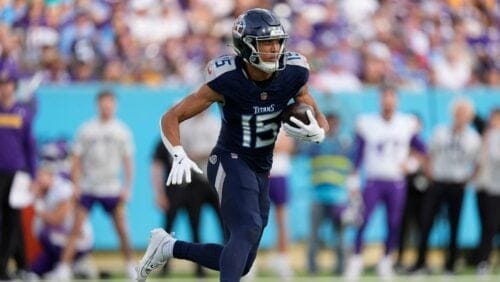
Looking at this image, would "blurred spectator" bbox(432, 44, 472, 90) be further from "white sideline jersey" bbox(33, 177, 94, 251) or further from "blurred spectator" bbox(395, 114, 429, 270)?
"white sideline jersey" bbox(33, 177, 94, 251)

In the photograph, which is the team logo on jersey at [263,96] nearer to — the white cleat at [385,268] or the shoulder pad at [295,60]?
the shoulder pad at [295,60]

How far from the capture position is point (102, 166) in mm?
12297

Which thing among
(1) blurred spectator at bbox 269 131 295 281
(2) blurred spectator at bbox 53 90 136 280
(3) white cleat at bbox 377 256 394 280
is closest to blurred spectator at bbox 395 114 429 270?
(3) white cleat at bbox 377 256 394 280

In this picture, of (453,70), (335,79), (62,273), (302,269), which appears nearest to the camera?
(62,273)

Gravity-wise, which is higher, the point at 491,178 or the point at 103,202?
the point at 103,202

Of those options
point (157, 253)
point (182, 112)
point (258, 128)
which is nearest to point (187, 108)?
point (182, 112)

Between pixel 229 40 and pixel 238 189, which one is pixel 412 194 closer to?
pixel 229 40

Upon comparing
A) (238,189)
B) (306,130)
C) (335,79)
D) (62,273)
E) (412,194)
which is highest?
(306,130)

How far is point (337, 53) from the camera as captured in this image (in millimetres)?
15039

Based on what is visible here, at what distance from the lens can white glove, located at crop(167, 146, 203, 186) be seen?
7.00 meters

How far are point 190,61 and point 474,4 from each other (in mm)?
4940

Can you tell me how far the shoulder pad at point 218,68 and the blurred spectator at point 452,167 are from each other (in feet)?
20.0

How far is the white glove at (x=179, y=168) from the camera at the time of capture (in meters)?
7.00

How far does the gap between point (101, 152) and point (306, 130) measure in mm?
5435
